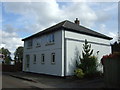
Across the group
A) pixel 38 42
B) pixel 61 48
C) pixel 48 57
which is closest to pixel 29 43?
pixel 38 42

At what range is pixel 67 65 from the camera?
20.0 m

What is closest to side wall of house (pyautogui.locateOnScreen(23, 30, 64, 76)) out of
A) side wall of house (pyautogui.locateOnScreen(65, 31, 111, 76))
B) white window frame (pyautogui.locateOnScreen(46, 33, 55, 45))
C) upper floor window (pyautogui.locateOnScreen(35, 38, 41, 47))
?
white window frame (pyautogui.locateOnScreen(46, 33, 55, 45))

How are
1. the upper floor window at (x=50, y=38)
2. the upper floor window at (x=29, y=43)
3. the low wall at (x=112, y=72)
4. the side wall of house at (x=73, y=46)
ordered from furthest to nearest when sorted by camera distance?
1. the upper floor window at (x=29, y=43)
2. the upper floor window at (x=50, y=38)
3. the side wall of house at (x=73, y=46)
4. the low wall at (x=112, y=72)

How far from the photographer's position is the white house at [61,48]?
20188mm

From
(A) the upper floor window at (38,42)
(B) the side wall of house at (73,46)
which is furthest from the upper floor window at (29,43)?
(B) the side wall of house at (73,46)

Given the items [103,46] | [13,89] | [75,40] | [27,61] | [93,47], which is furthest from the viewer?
[27,61]

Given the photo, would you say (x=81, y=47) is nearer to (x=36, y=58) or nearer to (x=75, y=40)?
(x=75, y=40)

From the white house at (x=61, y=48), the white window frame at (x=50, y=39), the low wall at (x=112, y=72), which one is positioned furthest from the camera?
the white window frame at (x=50, y=39)

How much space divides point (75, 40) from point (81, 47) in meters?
1.34

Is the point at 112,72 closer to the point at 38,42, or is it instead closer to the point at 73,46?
the point at 73,46

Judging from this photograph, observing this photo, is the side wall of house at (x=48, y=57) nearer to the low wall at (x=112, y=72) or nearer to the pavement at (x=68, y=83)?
the pavement at (x=68, y=83)

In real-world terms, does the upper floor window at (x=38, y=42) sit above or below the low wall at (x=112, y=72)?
above

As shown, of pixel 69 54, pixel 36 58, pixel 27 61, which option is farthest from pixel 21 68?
pixel 69 54

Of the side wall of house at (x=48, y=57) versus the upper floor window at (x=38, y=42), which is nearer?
the side wall of house at (x=48, y=57)
